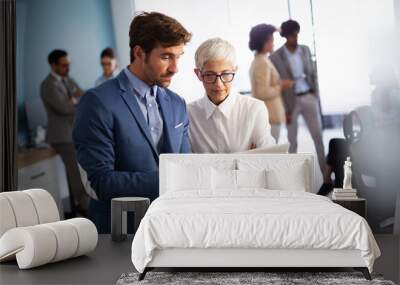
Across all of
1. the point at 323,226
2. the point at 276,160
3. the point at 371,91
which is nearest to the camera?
the point at 323,226

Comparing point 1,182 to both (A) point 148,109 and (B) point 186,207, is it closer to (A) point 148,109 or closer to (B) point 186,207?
(A) point 148,109

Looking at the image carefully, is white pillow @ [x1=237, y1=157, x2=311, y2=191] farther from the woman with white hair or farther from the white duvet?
the white duvet

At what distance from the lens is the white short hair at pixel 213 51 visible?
8414 mm

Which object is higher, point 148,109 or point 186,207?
point 148,109

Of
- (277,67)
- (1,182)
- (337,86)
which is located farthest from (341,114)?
(1,182)

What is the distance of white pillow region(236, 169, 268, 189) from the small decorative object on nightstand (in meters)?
0.94

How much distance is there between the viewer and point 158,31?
27.7 ft

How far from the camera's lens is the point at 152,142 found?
8.33 meters

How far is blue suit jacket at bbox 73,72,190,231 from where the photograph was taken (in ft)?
27.0

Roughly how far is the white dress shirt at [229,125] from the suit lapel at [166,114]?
21 centimetres

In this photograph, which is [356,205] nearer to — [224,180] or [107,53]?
[224,180]

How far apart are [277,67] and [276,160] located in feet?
3.54

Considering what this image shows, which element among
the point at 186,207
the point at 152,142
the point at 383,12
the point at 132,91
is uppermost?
the point at 383,12

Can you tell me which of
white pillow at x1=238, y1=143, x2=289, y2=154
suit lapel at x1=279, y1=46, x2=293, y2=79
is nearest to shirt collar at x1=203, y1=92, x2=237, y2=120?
white pillow at x1=238, y1=143, x2=289, y2=154
